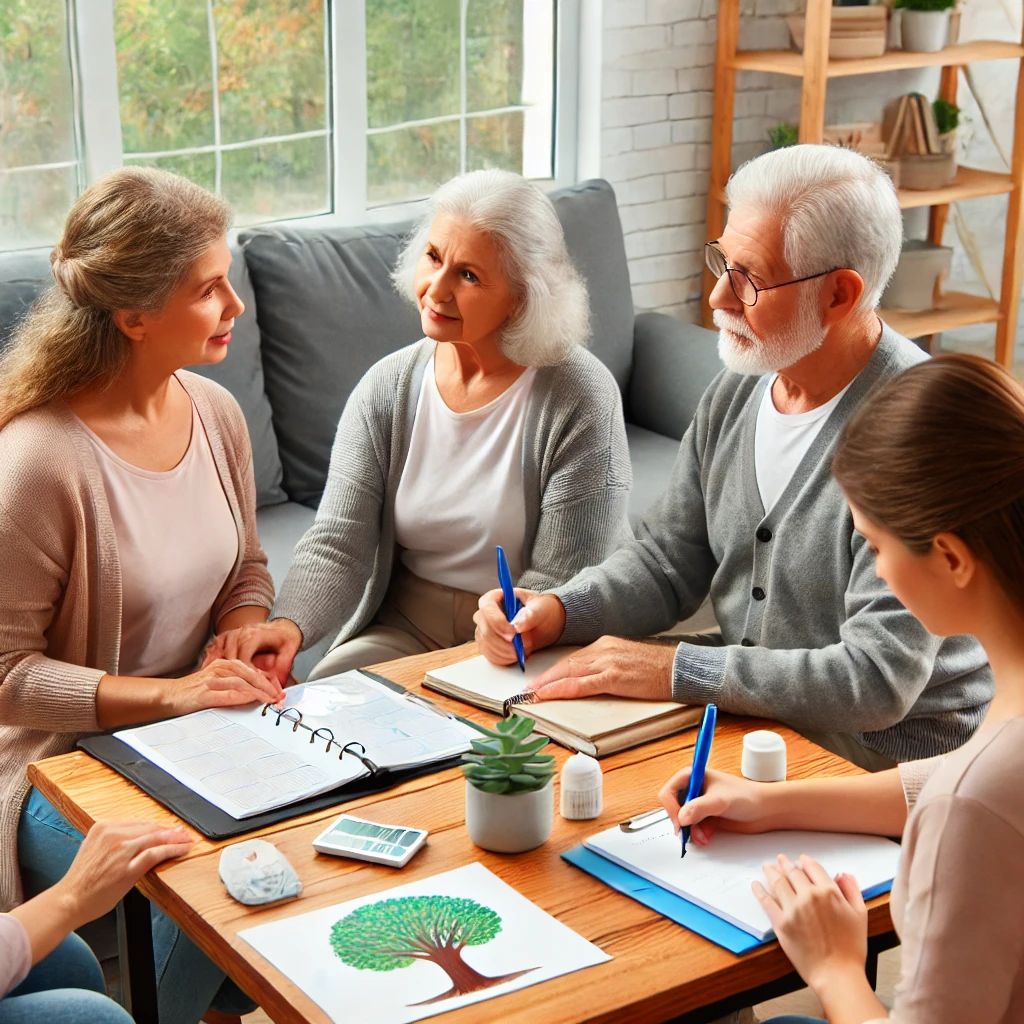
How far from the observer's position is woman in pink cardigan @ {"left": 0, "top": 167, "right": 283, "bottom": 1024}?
1845mm

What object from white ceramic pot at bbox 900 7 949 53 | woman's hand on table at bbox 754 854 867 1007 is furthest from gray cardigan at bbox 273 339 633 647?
white ceramic pot at bbox 900 7 949 53

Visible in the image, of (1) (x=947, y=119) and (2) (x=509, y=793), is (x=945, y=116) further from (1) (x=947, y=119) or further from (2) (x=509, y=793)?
(2) (x=509, y=793)

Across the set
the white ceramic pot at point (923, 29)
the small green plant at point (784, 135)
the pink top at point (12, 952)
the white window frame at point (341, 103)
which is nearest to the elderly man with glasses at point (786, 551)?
the pink top at point (12, 952)

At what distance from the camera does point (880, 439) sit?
45.5 inches

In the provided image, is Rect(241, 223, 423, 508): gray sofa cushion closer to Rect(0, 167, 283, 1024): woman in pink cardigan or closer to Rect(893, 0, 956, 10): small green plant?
Rect(0, 167, 283, 1024): woman in pink cardigan

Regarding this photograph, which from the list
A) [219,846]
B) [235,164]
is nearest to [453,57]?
[235,164]

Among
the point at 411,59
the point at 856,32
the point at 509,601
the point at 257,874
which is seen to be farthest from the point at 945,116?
the point at 257,874

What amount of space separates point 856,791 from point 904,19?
3296mm

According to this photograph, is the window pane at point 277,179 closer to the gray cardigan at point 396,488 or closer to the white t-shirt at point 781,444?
the gray cardigan at point 396,488

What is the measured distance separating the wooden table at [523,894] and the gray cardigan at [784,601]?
77 millimetres

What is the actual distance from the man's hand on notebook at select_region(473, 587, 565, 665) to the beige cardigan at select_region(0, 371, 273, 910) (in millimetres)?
516

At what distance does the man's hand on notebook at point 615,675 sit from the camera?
1.70 meters

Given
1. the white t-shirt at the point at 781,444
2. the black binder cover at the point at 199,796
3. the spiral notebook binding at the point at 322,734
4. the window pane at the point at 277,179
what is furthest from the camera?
the window pane at the point at 277,179

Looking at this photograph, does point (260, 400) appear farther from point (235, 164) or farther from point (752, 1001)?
point (752, 1001)
